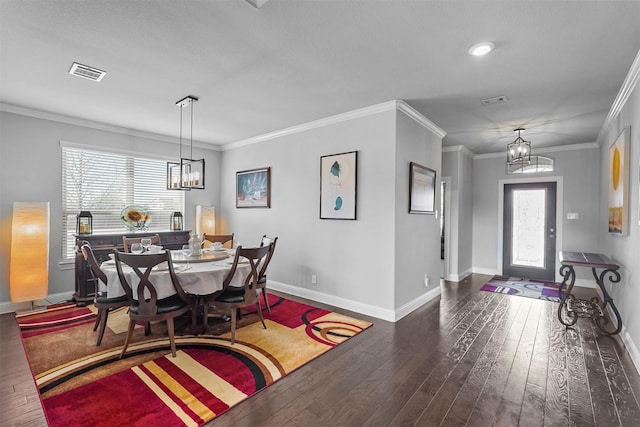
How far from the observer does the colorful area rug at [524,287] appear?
4.95 meters

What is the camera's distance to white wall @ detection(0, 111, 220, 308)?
3.99 meters

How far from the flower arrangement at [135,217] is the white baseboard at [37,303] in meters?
1.26

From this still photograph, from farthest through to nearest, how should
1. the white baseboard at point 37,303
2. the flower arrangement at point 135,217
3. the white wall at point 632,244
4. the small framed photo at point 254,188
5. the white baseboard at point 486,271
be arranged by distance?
the white baseboard at point 486,271 < the small framed photo at point 254,188 < the flower arrangement at point 135,217 < the white baseboard at point 37,303 < the white wall at point 632,244

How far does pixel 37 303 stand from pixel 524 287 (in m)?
7.54

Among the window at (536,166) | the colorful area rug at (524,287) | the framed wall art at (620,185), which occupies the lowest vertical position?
the colorful area rug at (524,287)

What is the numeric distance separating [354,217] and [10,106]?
→ 4.69 meters

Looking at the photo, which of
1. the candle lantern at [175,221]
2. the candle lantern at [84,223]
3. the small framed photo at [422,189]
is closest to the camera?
the small framed photo at [422,189]

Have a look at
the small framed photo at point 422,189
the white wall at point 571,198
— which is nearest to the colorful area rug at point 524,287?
the white wall at point 571,198

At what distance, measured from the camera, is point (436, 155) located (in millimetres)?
4801

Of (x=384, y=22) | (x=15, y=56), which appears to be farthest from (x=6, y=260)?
(x=384, y=22)

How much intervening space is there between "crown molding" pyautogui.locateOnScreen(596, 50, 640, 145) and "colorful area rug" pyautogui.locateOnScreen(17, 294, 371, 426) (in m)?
3.50

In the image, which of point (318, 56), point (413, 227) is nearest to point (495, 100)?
point (413, 227)

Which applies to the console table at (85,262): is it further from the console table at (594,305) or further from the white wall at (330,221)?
the console table at (594,305)

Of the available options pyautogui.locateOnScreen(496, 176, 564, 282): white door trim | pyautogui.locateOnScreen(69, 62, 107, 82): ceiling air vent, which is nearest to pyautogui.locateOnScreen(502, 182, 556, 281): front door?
pyautogui.locateOnScreen(496, 176, 564, 282): white door trim
